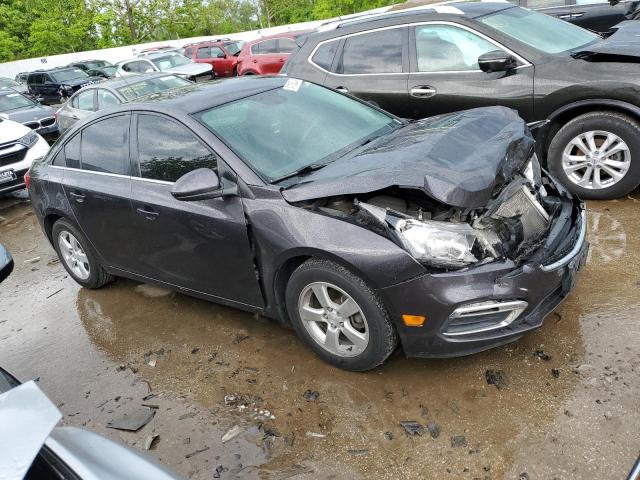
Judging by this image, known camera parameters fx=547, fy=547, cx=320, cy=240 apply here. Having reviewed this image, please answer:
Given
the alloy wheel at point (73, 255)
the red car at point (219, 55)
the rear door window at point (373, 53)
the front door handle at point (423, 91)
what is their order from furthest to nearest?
the red car at point (219, 55) < the rear door window at point (373, 53) < the front door handle at point (423, 91) < the alloy wheel at point (73, 255)

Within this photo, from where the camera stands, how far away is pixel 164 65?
17.6m

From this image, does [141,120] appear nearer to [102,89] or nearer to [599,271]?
[599,271]

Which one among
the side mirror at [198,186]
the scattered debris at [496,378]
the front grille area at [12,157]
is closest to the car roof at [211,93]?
the side mirror at [198,186]

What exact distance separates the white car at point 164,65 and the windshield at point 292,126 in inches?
524

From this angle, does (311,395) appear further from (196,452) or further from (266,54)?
(266,54)

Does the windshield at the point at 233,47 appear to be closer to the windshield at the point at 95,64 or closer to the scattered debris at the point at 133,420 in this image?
the windshield at the point at 95,64

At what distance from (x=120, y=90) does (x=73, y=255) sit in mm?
5480

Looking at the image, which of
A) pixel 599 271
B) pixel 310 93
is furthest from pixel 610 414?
pixel 310 93

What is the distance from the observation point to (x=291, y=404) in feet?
10.3

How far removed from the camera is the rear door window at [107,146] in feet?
13.2

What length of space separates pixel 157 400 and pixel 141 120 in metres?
1.94

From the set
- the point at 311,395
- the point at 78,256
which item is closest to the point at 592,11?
the point at 78,256

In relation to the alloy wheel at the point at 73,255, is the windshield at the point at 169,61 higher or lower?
higher

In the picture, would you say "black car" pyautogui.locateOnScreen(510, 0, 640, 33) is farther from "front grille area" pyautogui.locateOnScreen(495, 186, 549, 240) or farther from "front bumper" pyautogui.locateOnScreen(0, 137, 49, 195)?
"front bumper" pyautogui.locateOnScreen(0, 137, 49, 195)
